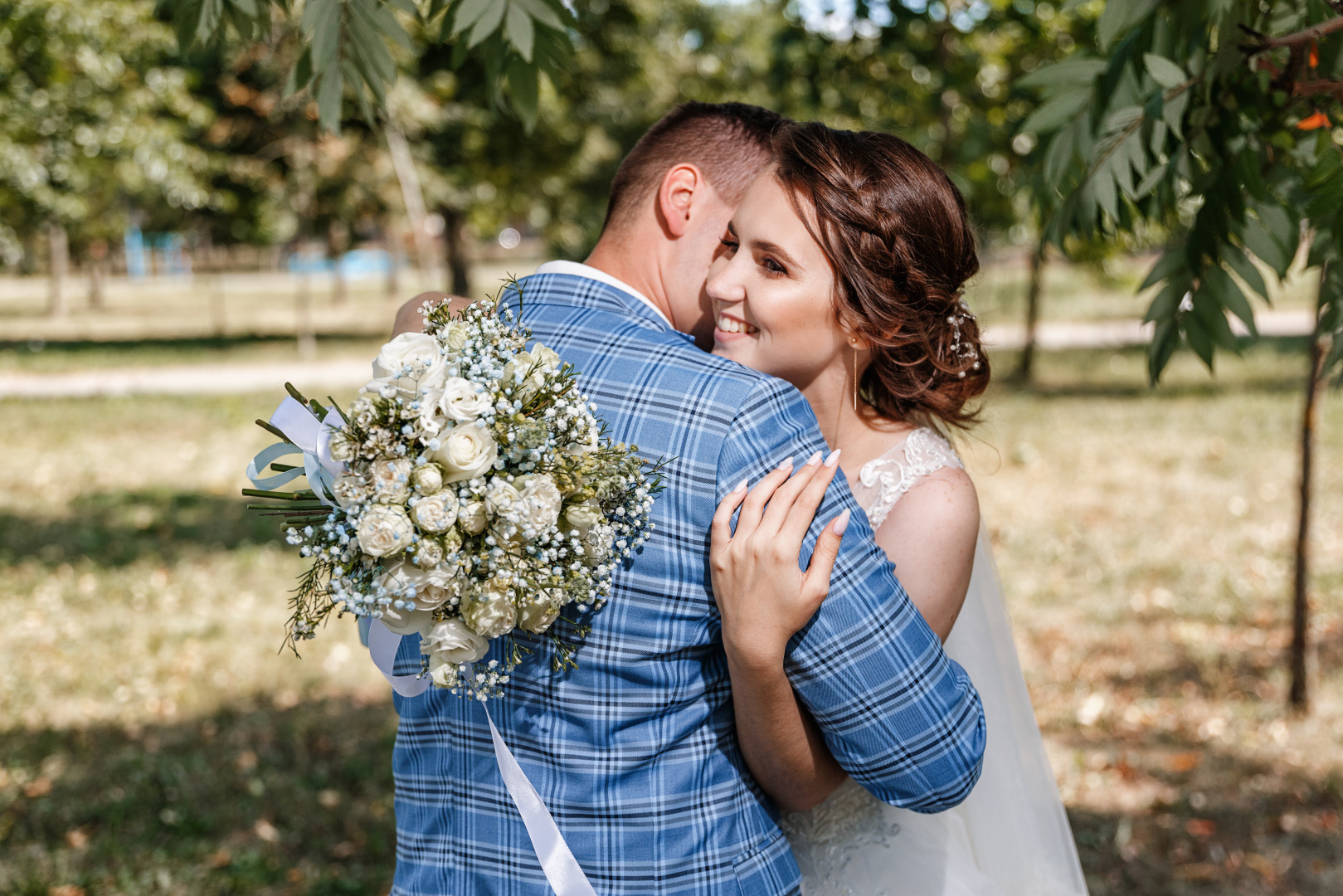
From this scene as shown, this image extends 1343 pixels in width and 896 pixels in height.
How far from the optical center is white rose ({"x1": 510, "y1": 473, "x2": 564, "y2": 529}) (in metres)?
1.47

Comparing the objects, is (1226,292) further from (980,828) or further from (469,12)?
(469,12)

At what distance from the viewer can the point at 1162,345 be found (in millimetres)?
2389

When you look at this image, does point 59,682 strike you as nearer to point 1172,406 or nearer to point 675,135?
point 675,135

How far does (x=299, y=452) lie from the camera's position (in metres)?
1.66

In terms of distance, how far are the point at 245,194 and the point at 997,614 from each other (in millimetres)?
22259

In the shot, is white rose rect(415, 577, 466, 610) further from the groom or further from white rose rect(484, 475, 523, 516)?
the groom

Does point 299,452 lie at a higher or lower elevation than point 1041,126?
lower

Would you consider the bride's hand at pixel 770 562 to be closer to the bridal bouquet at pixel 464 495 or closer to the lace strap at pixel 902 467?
the bridal bouquet at pixel 464 495

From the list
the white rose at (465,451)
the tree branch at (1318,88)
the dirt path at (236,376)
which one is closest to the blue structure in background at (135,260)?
the dirt path at (236,376)

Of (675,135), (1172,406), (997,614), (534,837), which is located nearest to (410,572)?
(534,837)

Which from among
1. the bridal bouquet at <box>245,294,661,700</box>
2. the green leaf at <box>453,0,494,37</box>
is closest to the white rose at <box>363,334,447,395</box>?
the bridal bouquet at <box>245,294,661,700</box>

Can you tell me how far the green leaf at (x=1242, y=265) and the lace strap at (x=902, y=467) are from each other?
0.71m

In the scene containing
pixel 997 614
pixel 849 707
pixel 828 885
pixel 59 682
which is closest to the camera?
pixel 849 707

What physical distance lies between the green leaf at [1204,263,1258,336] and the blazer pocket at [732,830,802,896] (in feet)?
4.80
